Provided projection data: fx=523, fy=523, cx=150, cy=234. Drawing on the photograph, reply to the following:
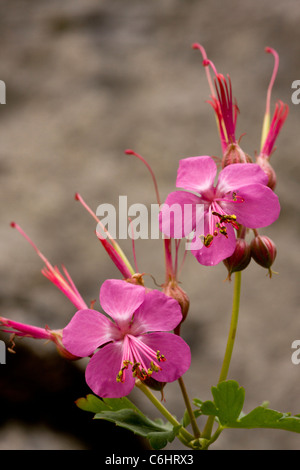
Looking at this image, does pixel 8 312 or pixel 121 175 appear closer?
pixel 8 312

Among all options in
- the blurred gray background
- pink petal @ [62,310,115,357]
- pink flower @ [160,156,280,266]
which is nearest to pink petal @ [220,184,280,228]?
pink flower @ [160,156,280,266]

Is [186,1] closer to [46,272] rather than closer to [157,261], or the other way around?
[157,261]

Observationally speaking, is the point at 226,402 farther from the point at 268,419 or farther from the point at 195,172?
the point at 195,172

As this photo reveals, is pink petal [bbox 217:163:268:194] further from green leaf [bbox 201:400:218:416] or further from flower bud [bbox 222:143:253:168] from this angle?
green leaf [bbox 201:400:218:416]

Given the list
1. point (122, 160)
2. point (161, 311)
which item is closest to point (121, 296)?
point (161, 311)

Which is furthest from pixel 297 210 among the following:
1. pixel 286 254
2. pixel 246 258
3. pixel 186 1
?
pixel 246 258

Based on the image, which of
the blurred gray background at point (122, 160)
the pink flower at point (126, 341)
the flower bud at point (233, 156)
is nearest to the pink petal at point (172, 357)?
A: the pink flower at point (126, 341)
